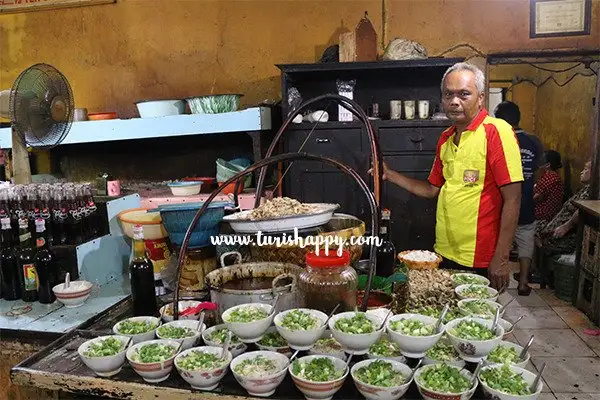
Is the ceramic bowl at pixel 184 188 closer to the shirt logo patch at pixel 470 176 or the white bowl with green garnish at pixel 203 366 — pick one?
the shirt logo patch at pixel 470 176

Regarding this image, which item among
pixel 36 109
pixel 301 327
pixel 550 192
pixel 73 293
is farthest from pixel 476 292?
pixel 550 192

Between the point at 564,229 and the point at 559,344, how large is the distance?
1535 millimetres

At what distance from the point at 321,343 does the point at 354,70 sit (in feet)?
12.3

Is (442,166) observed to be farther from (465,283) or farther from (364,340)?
(364,340)

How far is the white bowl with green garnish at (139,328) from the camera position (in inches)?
67.9

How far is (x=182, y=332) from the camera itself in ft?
5.69

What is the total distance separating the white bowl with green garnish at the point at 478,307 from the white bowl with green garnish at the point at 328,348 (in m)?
0.49

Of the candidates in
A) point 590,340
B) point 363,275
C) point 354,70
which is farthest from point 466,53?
point 363,275

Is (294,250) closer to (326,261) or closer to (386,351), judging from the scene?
(326,261)

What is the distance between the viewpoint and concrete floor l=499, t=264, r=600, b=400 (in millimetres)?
3367

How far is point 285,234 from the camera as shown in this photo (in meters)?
2.10

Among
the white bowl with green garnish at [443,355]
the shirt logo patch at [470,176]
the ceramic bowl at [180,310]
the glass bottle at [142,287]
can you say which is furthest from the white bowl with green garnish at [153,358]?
the shirt logo patch at [470,176]

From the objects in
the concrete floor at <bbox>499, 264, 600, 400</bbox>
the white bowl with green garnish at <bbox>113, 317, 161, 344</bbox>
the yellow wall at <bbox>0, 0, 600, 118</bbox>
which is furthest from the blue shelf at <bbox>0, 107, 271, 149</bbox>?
the white bowl with green garnish at <bbox>113, 317, 161, 344</bbox>

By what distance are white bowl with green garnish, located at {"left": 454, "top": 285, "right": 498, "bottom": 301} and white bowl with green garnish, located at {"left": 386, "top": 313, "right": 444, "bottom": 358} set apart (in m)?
0.34
